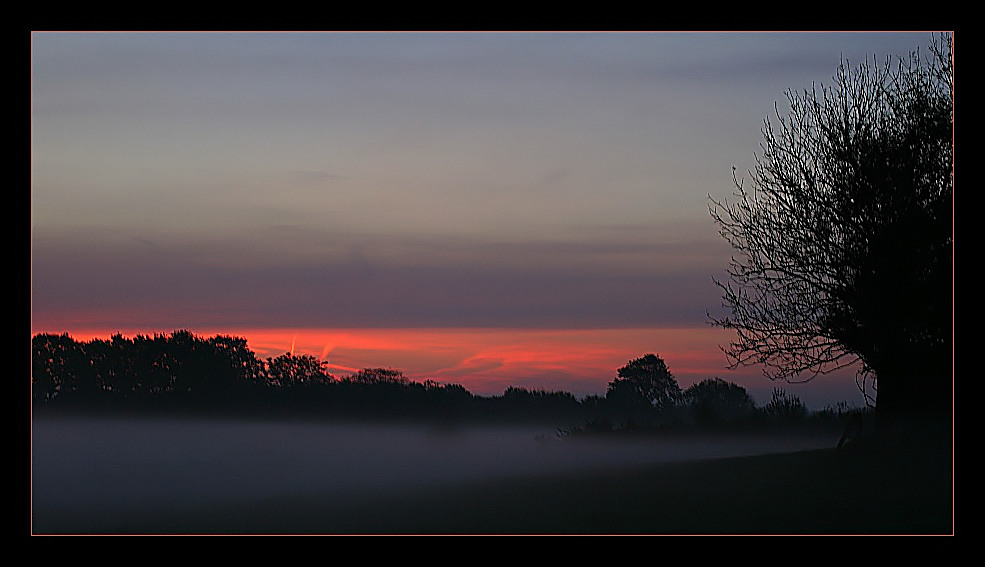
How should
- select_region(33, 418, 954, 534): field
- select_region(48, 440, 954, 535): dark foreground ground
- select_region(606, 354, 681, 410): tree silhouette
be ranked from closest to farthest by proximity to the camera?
select_region(48, 440, 954, 535): dark foreground ground, select_region(33, 418, 954, 534): field, select_region(606, 354, 681, 410): tree silhouette

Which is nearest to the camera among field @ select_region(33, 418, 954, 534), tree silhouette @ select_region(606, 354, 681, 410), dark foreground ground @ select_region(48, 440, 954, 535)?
dark foreground ground @ select_region(48, 440, 954, 535)

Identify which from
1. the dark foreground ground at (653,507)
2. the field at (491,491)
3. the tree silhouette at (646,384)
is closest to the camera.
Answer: the dark foreground ground at (653,507)

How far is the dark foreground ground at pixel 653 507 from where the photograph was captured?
1811 cm

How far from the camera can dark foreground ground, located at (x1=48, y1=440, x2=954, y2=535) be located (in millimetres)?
18109

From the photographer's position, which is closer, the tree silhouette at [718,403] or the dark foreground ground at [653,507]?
the dark foreground ground at [653,507]

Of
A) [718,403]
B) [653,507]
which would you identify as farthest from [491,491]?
[718,403]

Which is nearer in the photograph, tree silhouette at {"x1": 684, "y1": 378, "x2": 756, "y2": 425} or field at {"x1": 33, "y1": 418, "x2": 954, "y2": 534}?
field at {"x1": 33, "y1": 418, "x2": 954, "y2": 534}

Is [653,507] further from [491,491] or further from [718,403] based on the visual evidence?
[718,403]

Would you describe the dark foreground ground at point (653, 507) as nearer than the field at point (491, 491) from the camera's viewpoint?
Yes

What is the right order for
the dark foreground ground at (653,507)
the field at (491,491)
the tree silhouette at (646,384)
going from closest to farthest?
1. the dark foreground ground at (653,507)
2. the field at (491,491)
3. the tree silhouette at (646,384)

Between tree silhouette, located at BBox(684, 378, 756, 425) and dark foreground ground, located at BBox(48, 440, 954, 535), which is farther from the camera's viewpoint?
tree silhouette, located at BBox(684, 378, 756, 425)

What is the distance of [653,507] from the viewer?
19125 millimetres
